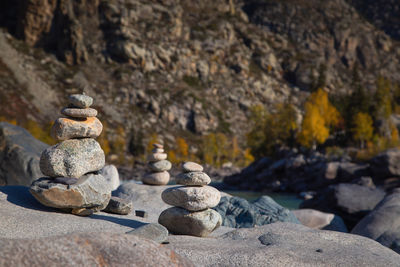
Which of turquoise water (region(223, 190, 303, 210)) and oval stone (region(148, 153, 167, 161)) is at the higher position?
oval stone (region(148, 153, 167, 161))

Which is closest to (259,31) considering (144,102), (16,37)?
(144,102)

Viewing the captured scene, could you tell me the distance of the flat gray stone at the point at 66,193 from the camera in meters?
8.54

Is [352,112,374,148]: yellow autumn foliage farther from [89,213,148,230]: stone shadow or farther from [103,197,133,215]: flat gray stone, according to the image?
[89,213,148,230]: stone shadow

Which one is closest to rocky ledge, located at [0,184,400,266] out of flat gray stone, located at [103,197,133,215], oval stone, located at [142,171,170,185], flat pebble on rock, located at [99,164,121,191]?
flat gray stone, located at [103,197,133,215]

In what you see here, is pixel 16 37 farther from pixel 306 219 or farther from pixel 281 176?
pixel 306 219

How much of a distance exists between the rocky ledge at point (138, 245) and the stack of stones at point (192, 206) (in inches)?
15.0

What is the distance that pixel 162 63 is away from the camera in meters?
120

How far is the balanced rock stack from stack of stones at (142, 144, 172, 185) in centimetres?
857

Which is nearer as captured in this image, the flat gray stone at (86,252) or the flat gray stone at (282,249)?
the flat gray stone at (86,252)

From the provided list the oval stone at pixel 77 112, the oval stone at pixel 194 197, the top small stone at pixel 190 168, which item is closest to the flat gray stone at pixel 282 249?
the oval stone at pixel 194 197

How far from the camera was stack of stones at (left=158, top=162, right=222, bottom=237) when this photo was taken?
873cm

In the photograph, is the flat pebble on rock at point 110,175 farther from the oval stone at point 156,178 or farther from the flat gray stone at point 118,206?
the flat gray stone at point 118,206

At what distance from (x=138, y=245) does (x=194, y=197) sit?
4.19 meters

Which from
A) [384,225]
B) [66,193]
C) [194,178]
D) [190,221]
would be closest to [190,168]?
[194,178]
